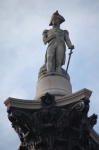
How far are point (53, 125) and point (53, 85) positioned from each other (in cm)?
276

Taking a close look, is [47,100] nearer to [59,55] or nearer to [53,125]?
[53,125]

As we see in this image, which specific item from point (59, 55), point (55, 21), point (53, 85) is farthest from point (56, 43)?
point (53, 85)

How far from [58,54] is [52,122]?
185 inches

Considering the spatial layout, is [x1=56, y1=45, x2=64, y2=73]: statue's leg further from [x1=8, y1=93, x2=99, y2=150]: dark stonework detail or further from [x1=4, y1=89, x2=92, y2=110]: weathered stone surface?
[x1=8, y1=93, x2=99, y2=150]: dark stonework detail

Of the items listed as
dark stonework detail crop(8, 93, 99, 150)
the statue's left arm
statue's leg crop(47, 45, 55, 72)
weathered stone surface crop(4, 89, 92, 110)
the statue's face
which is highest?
the statue's face

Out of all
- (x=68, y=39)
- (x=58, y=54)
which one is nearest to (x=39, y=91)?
(x=58, y=54)

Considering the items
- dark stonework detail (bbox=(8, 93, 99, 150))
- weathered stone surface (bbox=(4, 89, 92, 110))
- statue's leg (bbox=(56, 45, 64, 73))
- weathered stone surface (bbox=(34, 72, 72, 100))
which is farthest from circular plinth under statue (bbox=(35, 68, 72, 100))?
dark stonework detail (bbox=(8, 93, 99, 150))

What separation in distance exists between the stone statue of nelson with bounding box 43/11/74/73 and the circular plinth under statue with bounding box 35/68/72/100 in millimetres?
510

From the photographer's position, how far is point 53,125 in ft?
47.2

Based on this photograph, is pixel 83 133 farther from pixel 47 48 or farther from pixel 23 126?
pixel 47 48

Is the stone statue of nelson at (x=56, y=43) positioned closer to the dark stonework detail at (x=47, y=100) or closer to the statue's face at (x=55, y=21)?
the statue's face at (x=55, y=21)

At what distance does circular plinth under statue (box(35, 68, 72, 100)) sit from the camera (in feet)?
54.2

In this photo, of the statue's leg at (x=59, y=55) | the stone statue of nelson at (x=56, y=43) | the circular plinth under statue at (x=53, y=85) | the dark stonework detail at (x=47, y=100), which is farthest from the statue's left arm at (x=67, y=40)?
the dark stonework detail at (x=47, y=100)

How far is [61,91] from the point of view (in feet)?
54.4
